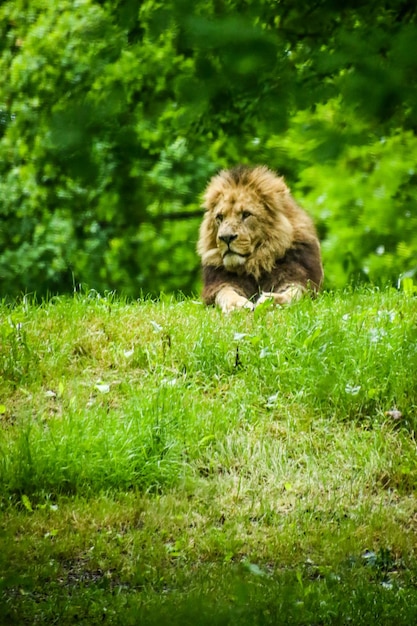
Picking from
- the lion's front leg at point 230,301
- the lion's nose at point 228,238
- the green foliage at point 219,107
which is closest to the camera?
the green foliage at point 219,107

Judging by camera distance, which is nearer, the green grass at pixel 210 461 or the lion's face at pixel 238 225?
the green grass at pixel 210 461

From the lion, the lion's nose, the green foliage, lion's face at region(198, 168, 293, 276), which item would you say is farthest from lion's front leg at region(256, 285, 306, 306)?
the green foliage

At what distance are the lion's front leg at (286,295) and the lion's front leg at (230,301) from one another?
0.10 meters

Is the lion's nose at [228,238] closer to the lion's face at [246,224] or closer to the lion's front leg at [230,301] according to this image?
the lion's face at [246,224]

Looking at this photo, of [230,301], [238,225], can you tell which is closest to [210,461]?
[230,301]

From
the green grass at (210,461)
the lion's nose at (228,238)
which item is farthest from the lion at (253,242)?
the green grass at (210,461)

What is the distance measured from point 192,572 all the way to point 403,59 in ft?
9.99

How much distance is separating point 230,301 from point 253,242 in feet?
1.79

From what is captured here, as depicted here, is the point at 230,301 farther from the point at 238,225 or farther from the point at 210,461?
the point at 210,461

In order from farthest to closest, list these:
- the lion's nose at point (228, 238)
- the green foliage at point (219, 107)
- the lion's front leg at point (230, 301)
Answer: the lion's nose at point (228, 238) → the lion's front leg at point (230, 301) → the green foliage at point (219, 107)

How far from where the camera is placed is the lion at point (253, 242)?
25.2 ft

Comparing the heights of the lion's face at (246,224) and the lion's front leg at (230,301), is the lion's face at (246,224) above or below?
above

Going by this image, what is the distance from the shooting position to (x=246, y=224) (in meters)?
7.71

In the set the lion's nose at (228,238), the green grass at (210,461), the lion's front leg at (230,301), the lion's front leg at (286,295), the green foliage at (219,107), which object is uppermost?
the green foliage at (219,107)
